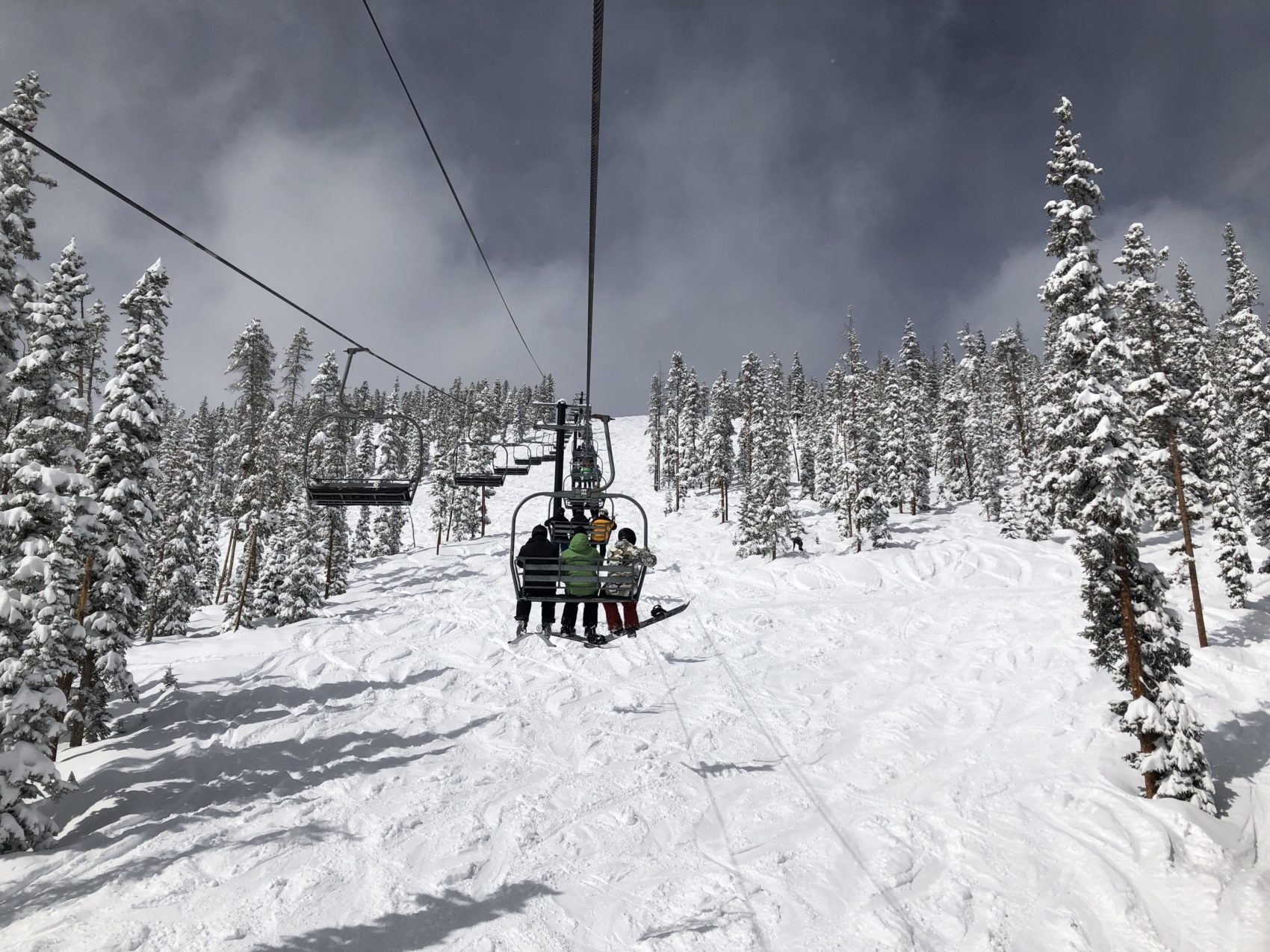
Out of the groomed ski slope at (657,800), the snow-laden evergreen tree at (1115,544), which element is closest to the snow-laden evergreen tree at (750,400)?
the groomed ski slope at (657,800)

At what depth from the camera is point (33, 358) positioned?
15836mm

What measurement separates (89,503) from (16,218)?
7.85 meters

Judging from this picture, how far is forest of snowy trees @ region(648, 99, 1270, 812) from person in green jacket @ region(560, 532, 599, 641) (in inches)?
612

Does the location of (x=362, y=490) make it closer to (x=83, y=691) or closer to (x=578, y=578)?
(x=578, y=578)

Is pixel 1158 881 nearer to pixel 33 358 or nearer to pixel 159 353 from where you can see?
pixel 33 358

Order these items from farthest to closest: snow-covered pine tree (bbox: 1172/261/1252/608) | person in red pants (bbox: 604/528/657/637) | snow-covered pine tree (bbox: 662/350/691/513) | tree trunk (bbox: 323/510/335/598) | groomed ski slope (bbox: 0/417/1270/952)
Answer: snow-covered pine tree (bbox: 662/350/691/513), tree trunk (bbox: 323/510/335/598), snow-covered pine tree (bbox: 1172/261/1252/608), groomed ski slope (bbox: 0/417/1270/952), person in red pants (bbox: 604/528/657/637)

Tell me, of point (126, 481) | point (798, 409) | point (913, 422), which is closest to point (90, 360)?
point (126, 481)

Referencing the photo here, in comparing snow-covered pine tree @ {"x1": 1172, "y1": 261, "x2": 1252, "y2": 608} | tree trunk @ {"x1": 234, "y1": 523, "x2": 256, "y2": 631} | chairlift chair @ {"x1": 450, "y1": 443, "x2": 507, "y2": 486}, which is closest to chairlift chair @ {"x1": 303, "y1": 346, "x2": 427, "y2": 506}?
chairlift chair @ {"x1": 450, "y1": 443, "x2": 507, "y2": 486}

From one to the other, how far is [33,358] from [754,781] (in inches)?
897

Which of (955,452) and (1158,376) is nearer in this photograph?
(1158,376)

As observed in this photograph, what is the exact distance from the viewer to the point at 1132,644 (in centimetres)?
1794

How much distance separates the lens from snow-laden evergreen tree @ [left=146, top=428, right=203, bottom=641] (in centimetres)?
3888

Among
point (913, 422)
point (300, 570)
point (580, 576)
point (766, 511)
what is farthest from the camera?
point (913, 422)

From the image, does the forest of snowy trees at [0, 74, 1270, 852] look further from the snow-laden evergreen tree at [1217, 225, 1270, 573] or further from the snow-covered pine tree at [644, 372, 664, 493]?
the snow-covered pine tree at [644, 372, 664, 493]
